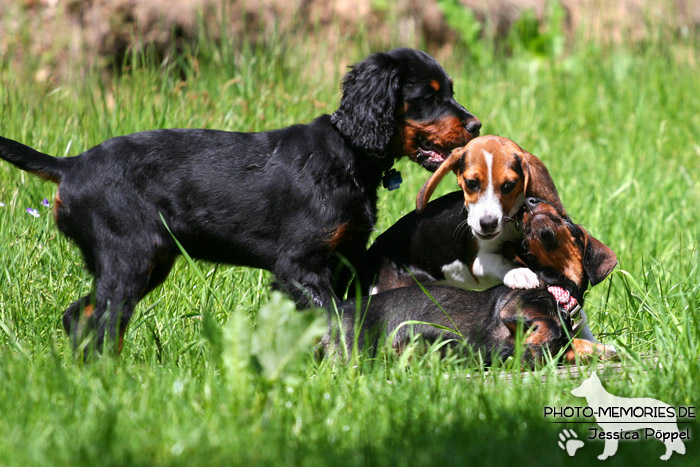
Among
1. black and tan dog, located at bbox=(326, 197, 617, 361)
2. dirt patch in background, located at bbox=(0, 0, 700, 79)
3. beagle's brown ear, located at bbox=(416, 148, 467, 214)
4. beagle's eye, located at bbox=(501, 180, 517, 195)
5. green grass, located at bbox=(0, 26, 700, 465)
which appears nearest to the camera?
green grass, located at bbox=(0, 26, 700, 465)

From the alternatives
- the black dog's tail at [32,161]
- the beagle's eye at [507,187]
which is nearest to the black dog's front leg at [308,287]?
the beagle's eye at [507,187]

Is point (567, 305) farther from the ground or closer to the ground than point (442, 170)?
closer to the ground

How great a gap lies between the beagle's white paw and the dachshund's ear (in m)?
0.80

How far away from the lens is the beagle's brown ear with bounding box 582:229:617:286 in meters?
3.25

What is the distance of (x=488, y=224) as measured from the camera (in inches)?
125

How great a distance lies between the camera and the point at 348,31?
7.78 meters

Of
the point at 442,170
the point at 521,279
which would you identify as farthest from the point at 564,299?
the point at 442,170

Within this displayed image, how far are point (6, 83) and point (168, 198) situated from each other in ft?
7.90

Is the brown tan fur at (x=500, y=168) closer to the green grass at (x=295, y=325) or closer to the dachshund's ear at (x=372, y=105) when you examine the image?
the dachshund's ear at (x=372, y=105)

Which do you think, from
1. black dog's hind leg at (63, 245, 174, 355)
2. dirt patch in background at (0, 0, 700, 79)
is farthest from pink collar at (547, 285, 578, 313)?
dirt patch in background at (0, 0, 700, 79)

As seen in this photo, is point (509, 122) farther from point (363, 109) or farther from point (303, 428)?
point (303, 428)

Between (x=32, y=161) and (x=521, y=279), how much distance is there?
6.89ft

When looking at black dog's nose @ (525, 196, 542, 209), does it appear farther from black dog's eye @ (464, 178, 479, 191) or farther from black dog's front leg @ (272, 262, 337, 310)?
black dog's front leg @ (272, 262, 337, 310)

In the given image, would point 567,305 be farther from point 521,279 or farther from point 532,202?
point 532,202
